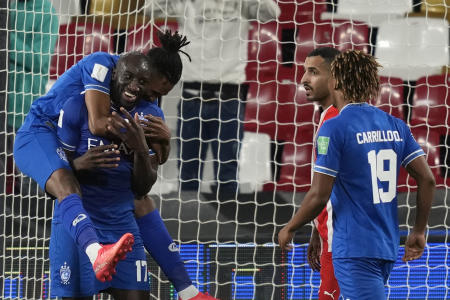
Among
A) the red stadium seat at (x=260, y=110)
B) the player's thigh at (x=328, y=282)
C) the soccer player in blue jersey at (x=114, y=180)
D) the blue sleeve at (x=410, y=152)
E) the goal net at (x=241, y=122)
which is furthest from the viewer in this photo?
the red stadium seat at (x=260, y=110)

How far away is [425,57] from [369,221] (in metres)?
3.55

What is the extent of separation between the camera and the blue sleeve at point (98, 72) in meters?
3.17

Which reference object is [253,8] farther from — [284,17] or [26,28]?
[26,28]

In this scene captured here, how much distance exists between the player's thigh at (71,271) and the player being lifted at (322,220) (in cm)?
97

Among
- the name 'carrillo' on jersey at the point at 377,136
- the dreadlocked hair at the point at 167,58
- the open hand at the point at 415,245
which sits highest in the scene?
the dreadlocked hair at the point at 167,58

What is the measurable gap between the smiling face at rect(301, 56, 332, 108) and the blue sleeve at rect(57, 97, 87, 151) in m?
1.08

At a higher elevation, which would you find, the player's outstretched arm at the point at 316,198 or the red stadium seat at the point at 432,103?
the red stadium seat at the point at 432,103

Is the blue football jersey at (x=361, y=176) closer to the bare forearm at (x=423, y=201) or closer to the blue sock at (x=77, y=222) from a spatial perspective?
the bare forearm at (x=423, y=201)

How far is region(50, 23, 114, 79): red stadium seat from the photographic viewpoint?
5.61 metres

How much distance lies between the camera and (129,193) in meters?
3.35

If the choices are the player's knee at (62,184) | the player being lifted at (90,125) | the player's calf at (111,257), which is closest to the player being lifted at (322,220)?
the player being lifted at (90,125)

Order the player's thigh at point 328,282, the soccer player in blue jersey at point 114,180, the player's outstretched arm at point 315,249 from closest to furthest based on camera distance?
the soccer player in blue jersey at point 114,180, the player's thigh at point 328,282, the player's outstretched arm at point 315,249

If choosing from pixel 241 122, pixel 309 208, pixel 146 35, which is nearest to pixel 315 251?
pixel 309 208

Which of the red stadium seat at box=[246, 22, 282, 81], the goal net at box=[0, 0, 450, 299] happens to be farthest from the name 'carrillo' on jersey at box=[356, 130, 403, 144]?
the red stadium seat at box=[246, 22, 282, 81]
